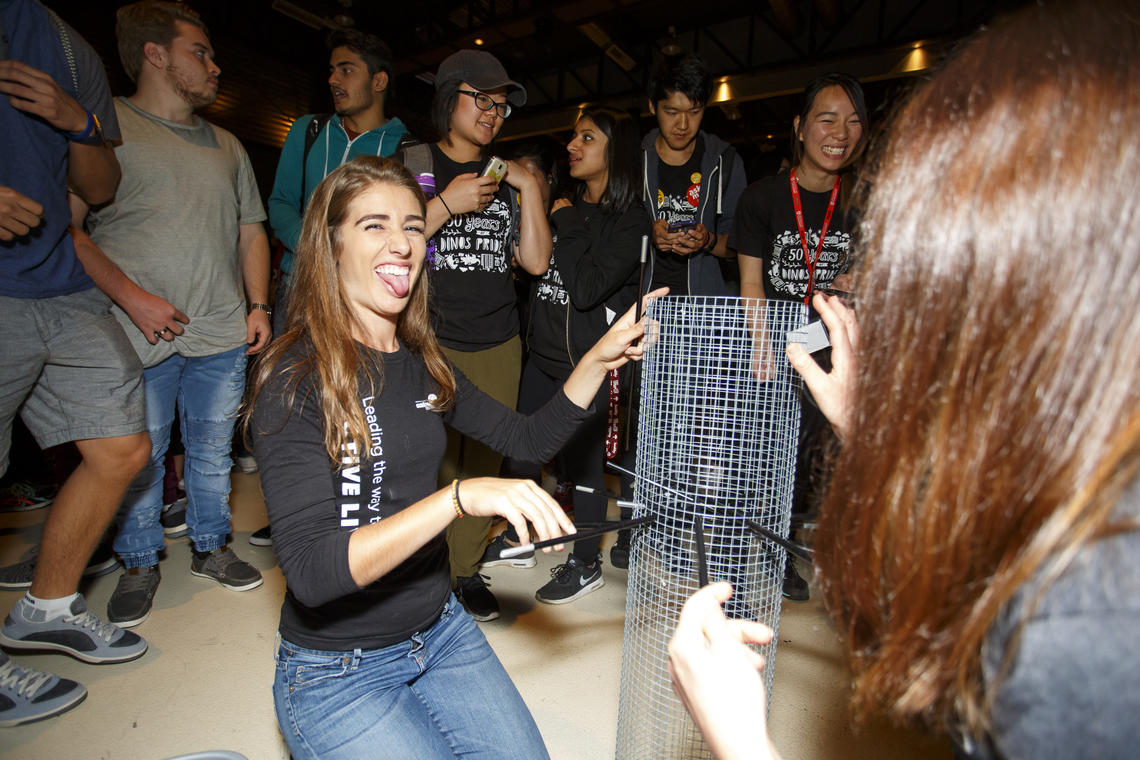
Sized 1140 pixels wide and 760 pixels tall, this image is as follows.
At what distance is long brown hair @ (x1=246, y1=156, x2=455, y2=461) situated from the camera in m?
1.14

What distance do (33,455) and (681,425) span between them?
12.2 ft

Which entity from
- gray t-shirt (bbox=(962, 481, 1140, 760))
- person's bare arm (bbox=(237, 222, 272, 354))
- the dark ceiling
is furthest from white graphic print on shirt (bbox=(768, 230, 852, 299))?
the dark ceiling

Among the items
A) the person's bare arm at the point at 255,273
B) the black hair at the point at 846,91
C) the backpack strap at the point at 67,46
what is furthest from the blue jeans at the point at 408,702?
the black hair at the point at 846,91

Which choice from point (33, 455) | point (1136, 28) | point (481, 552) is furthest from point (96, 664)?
point (1136, 28)

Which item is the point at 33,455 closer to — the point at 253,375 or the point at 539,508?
A: the point at 253,375

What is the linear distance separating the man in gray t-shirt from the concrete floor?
17 centimetres

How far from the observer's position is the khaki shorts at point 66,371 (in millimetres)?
1521

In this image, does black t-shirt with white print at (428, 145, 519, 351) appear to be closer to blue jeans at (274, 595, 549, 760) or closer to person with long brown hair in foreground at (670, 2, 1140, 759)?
blue jeans at (274, 595, 549, 760)

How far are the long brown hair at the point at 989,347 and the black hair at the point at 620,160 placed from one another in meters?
1.68

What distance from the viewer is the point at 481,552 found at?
2.15 metres

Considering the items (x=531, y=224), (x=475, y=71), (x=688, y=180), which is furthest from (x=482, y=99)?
(x=688, y=180)

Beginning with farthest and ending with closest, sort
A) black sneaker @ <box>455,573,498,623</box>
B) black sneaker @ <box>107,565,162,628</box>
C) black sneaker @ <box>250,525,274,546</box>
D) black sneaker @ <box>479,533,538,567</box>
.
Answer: black sneaker @ <box>250,525,274,546</box>
black sneaker @ <box>479,533,538,567</box>
black sneaker @ <box>455,573,498,623</box>
black sneaker @ <box>107,565,162,628</box>

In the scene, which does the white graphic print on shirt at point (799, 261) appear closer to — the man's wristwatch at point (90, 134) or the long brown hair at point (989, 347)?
the long brown hair at point (989, 347)

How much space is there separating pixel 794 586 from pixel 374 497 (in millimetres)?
1778
